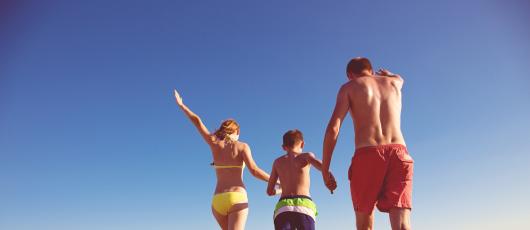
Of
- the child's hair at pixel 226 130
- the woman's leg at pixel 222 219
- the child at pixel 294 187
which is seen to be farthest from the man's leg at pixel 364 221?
the child's hair at pixel 226 130

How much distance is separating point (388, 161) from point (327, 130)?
702mm

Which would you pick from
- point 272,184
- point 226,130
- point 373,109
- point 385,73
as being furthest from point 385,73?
point 226,130

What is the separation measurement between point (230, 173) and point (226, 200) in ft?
1.44

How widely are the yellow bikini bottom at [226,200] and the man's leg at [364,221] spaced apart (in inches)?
104

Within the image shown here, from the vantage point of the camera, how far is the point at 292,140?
6.12 m

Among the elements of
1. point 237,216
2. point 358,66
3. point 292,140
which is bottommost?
point 237,216

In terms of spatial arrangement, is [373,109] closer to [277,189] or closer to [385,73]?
[385,73]

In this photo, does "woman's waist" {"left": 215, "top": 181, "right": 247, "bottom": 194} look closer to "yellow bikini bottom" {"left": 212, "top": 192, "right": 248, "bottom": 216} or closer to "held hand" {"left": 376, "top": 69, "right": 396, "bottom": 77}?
"yellow bikini bottom" {"left": 212, "top": 192, "right": 248, "bottom": 216}

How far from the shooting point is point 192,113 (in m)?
7.31

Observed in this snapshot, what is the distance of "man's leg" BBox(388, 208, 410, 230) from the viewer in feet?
13.1

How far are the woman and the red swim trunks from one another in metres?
2.68

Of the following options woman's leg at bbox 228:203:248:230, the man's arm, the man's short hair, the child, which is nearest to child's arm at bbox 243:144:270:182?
woman's leg at bbox 228:203:248:230

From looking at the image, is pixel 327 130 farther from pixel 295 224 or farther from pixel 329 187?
pixel 295 224

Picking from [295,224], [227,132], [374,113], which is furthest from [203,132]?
[374,113]
